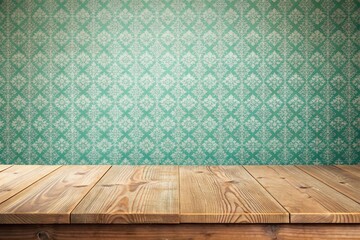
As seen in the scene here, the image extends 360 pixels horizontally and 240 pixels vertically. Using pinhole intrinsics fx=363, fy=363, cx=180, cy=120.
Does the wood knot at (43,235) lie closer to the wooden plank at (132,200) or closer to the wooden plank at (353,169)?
the wooden plank at (132,200)

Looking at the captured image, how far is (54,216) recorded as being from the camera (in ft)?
3.45

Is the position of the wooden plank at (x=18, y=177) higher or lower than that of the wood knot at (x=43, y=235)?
higher

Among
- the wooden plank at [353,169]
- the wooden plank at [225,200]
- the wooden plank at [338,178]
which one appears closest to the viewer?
the wooden plank at [225,200]

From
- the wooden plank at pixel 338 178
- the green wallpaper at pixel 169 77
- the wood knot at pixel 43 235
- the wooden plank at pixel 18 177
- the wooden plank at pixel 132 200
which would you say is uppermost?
the green wallpaper at pixel 169 77

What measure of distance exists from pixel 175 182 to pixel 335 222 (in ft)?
2.03

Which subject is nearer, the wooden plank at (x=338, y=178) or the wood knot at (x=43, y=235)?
the wood knot at (x=43, y=235)

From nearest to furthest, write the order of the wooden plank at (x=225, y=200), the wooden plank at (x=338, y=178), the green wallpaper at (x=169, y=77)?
the wooden plank at (x=225, y=200)
the wooden plank at (x=338, y=178)
the green wallpaper at (x=169, y=77)

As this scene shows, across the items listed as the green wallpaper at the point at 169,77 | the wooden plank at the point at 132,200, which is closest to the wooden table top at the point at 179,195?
the wooden plank at the point at 132,200

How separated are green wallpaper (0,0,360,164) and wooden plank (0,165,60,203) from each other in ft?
2.04

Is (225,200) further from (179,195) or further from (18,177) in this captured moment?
(18,177)

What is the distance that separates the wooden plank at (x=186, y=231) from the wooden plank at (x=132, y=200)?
49mm

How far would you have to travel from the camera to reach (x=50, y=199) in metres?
1.20

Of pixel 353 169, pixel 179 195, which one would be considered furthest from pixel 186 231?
pixel 353 169

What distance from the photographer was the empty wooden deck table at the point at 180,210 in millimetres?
1052
